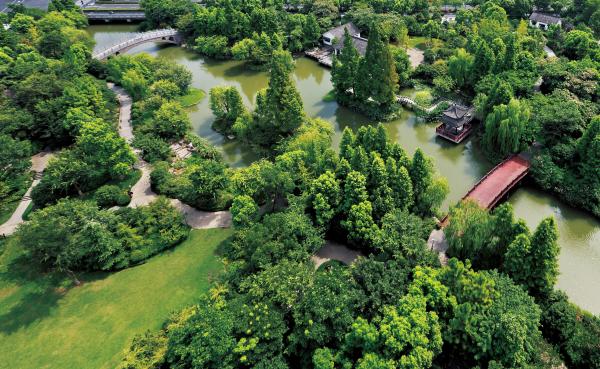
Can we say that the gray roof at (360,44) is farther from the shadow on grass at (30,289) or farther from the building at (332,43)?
the shadow on grass at (30,289)

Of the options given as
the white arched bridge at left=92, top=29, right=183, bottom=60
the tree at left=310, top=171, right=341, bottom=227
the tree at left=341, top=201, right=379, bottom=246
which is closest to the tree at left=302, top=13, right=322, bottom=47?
the white arched bridge at left=92, top=29, right=183, bottom=60

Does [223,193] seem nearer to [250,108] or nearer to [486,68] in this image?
[250,108]

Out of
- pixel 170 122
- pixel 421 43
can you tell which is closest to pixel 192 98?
pixel 170 122

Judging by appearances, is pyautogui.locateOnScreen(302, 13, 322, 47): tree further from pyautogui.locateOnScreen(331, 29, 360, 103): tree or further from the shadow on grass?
the shadow on grass

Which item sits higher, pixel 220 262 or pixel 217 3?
pixel 217 3

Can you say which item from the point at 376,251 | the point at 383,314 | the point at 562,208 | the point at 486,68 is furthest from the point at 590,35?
the point at 383,314

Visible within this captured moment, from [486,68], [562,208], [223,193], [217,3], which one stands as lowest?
[562,208]
